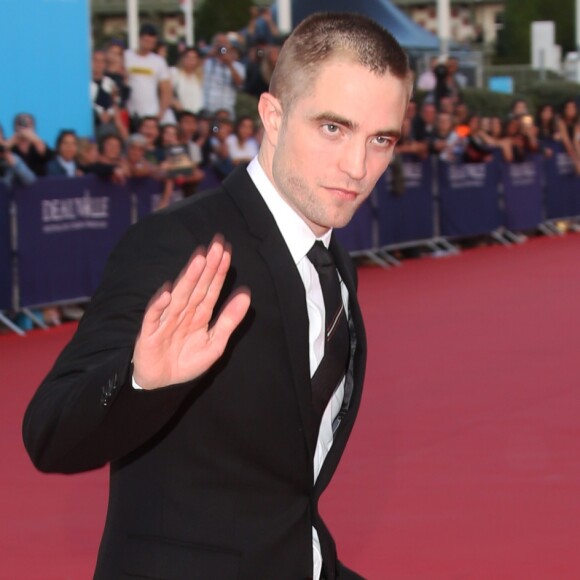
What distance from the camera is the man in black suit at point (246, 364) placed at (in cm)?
226

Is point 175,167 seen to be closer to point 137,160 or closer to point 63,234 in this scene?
point 137,160

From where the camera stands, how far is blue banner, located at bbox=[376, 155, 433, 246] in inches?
641

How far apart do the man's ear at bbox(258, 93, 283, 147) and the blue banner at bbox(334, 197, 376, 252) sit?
12.5 m

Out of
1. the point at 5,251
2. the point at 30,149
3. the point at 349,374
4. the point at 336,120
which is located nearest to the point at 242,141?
the point at 30,149

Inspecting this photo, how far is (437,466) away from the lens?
704 centimetres

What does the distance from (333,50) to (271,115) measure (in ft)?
0.70

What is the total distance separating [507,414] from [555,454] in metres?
1.00

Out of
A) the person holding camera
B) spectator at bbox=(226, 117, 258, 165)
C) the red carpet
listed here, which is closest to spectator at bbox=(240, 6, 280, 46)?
the person holding camera

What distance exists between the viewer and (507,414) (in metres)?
8.24

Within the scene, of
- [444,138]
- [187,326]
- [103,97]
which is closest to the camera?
[187,326]

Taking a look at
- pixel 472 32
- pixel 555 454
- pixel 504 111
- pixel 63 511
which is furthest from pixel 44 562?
pixel 472 32

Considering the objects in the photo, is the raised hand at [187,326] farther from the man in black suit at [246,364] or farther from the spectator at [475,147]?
the spectator at [475,147]

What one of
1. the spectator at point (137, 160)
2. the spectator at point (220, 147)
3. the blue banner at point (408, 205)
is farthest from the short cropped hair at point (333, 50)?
the blue banner at point (408, 205)

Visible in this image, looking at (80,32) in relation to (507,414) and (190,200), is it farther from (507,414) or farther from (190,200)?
(190,200)
